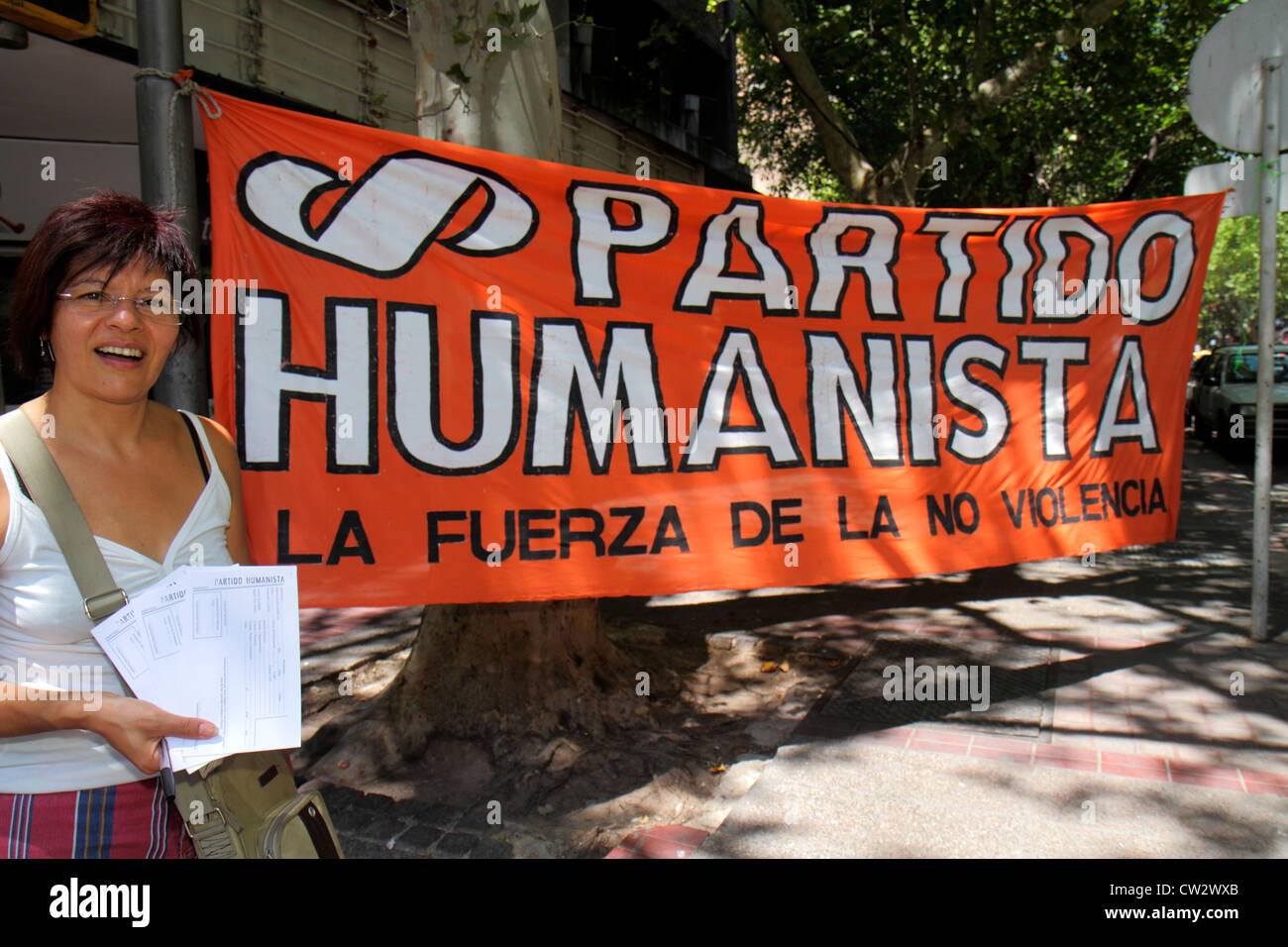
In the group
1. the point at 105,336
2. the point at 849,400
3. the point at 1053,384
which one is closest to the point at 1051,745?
the point at 849,400

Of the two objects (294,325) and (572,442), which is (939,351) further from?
(294,325)

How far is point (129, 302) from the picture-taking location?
74.4 inches

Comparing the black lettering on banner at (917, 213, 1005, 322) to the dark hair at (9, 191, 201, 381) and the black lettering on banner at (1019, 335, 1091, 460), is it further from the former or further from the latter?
the dark hair at (9, 191, 201, 381)

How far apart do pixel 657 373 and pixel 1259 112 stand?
3.84 m

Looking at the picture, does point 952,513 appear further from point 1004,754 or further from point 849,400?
point 1004,754

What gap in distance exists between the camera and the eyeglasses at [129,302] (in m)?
1.86

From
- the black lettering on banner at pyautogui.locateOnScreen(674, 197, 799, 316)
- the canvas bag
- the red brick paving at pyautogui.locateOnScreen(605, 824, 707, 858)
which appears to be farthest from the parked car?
the canvas bag

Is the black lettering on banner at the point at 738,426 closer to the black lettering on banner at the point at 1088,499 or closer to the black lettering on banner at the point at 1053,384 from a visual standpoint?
the black lettering on banner at the point at 1053,384

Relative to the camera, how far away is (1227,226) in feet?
174

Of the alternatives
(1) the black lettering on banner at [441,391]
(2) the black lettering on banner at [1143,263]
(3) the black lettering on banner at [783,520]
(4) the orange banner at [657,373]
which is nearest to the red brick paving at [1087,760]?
(4) the orange banner at [657,373]

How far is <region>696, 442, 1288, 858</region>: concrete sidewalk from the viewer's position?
3287 millimetres

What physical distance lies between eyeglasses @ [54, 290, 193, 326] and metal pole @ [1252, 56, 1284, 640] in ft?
17.4

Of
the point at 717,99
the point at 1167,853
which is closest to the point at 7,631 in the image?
the point at 1167,853

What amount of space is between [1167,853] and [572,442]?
2.70 meters
